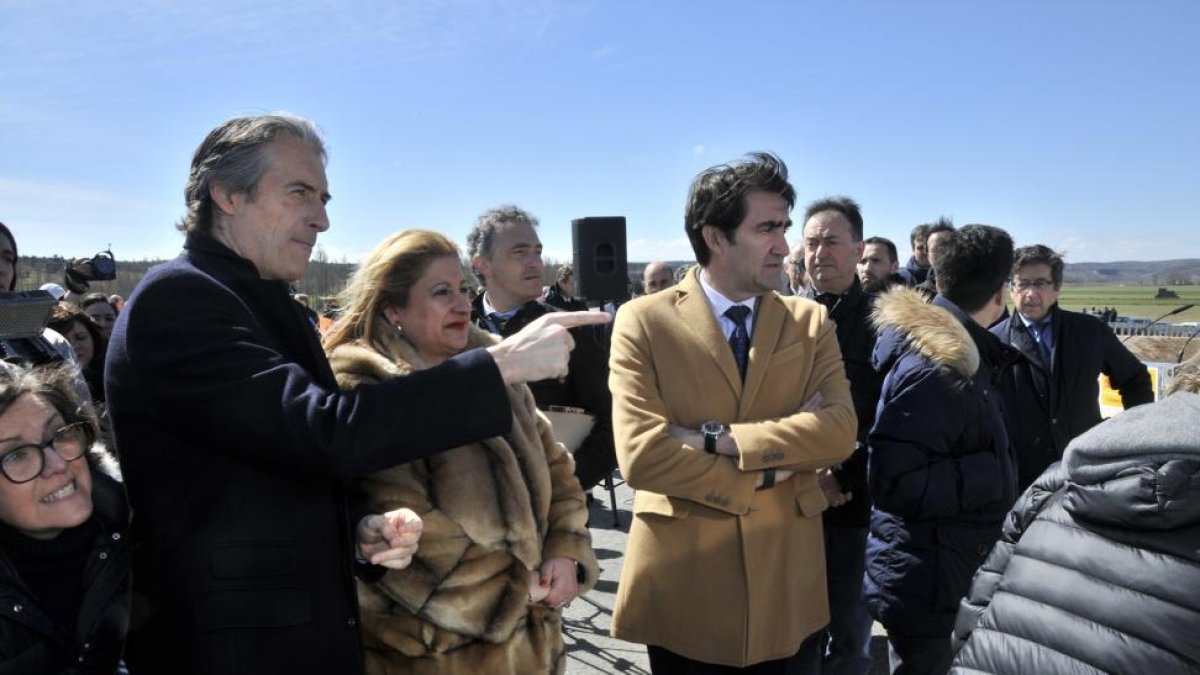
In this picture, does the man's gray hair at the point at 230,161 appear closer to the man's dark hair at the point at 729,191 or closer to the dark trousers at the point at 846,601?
the man's dark hair at the point at 729,191

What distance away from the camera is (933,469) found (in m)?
2.57

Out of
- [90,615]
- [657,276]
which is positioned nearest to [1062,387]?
[90,615]

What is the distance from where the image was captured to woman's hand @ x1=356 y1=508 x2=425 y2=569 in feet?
5.69

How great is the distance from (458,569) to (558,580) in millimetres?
338

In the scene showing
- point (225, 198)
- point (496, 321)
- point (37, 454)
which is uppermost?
point (225, 198)

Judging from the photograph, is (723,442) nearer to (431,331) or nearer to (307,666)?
(431,331)

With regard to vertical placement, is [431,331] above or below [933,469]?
above

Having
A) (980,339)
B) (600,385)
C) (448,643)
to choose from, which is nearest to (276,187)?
(448,643)

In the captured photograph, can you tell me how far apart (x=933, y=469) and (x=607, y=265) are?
2.95m

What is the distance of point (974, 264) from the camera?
3066 mm

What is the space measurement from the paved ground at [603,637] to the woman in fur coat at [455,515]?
2.07 m

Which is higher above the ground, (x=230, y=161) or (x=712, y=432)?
(x=230, y=161)

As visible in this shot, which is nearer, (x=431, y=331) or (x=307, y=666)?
(x=307, y=666)

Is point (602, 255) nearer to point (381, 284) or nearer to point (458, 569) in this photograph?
point (381, 284)
